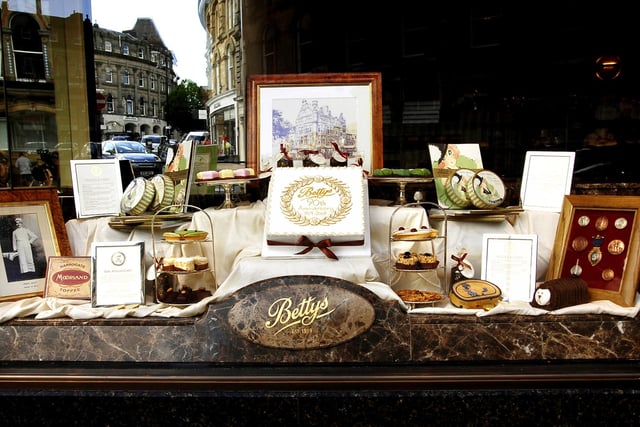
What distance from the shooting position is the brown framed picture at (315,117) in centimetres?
270

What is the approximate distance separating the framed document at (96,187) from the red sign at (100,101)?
0.42 meters

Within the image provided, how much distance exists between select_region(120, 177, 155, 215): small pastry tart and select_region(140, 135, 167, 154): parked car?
29 cm

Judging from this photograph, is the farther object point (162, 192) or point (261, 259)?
point (162, 192)

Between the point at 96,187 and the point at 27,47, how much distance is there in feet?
3.49

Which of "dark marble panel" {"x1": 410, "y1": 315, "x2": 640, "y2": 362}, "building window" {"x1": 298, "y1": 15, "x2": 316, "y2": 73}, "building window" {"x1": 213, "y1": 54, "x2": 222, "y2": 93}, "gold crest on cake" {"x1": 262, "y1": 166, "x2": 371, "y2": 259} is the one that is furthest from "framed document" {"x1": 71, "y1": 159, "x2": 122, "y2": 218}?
"dark marble panel" {"x1": 410, "y1": 315, "x2": 640, "y2": 362}

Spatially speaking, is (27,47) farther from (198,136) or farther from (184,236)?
(184,236)

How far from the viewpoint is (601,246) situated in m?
2.27

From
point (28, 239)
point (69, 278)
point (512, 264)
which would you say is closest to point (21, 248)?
point (28, 239)

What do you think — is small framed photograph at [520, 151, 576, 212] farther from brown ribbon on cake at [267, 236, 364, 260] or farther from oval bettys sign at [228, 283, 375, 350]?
oval bettys sign at [228, 283, 375, 350]

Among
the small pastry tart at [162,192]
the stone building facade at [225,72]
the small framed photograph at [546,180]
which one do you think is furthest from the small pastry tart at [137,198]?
the small framed photograph at [546,180]

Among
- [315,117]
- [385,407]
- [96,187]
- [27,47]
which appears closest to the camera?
[385,407]

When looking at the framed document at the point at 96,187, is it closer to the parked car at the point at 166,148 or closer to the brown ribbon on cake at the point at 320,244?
the parked car at the point at 166,148

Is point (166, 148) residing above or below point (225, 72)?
below

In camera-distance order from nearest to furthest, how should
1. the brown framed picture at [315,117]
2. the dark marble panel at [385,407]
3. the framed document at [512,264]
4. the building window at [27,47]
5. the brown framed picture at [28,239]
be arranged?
the dark marble panel at [385,407]
the framed document at [512,264]
the brown framed picture at [28,239]
the brown framed picture at [315,117]
the building window at [27,47]
